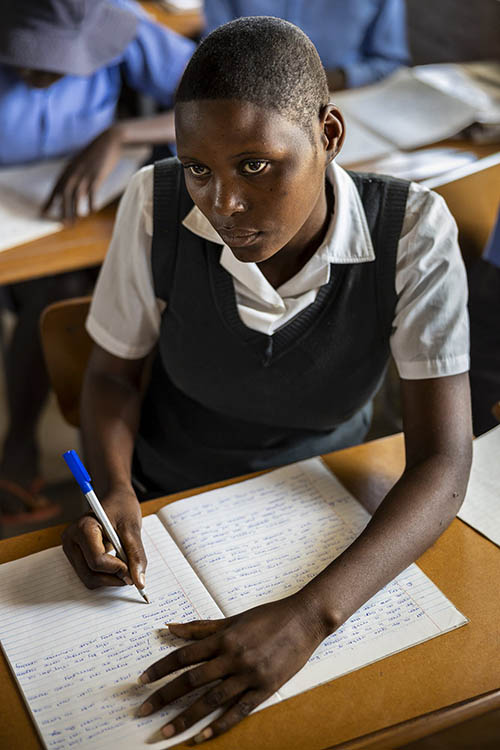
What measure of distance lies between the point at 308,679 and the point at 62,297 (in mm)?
1634

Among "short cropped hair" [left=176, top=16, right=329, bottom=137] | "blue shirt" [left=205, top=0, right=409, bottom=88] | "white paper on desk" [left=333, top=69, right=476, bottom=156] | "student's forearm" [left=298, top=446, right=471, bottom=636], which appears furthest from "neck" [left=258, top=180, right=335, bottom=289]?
"blue shirt" [left=205, top=0, right=409, bottom=88]

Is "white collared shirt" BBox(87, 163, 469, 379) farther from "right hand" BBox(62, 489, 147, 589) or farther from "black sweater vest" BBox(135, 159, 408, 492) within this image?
"right hand" BBox(62, 489, 147, 589)

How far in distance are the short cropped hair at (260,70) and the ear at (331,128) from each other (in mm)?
16

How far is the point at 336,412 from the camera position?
1391 mm

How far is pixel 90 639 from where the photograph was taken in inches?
39.9

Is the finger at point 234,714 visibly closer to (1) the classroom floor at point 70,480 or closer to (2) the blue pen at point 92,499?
(2) the blue pen at point 92,499

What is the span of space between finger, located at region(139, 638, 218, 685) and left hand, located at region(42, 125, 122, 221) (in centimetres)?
134

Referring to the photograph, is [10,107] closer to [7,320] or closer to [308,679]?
[7,320]

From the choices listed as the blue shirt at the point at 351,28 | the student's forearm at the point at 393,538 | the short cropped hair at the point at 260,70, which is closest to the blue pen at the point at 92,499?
the student's forearm at the point at 393,538

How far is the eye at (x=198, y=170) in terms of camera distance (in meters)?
1.04

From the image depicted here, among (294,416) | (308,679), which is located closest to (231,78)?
(294,416)

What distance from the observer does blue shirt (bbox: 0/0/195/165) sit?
233 cm

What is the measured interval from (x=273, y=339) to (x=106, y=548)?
15.5 inches

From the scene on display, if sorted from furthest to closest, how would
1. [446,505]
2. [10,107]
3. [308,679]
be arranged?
[10,107]
[446,505]
[308,679]
